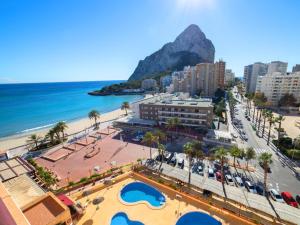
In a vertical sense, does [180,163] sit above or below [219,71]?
below

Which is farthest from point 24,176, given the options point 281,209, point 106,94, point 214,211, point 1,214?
point 106,94

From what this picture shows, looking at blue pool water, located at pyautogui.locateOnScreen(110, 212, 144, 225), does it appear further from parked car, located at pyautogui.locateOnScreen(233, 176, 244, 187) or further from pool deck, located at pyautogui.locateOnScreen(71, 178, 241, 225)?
parked car, located at pyautogui.locateOnScreen(233, 176, 244, 187)

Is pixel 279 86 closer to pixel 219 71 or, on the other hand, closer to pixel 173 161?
pixel 219 71

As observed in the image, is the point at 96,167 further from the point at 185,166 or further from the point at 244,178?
the point at 244,178

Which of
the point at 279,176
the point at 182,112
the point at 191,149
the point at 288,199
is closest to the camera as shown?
the point at 288,199

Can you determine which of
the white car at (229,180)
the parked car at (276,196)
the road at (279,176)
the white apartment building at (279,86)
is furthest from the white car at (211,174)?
the white apartment building at (279,86)

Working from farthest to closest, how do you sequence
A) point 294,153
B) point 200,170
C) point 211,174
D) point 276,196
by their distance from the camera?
point 294,153 < point 200,170 < point 211,174 < point 276,196

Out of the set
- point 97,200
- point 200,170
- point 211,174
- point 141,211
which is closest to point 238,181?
point 211,174
